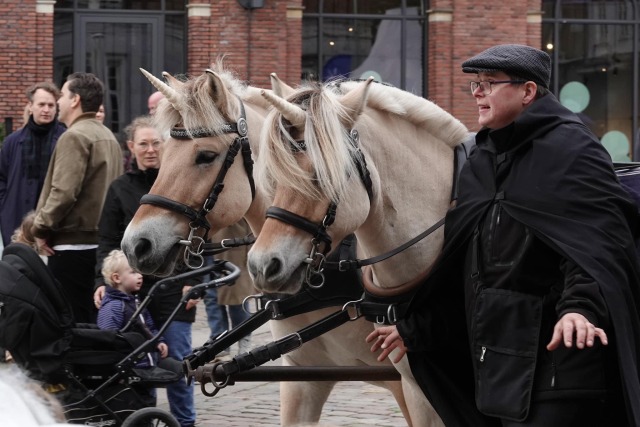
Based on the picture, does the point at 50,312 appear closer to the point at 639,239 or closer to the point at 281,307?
the point at 281,307

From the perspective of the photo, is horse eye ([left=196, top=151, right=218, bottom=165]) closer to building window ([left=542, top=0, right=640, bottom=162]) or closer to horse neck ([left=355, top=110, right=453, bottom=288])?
horse neck ([left=355, top=110, right=453, bottom=288])

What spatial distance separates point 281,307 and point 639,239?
69.6 inches

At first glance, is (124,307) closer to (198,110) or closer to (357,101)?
(198,110)

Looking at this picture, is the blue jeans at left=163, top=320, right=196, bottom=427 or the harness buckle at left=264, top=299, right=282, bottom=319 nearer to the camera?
the harness buckle at left=264, top=299, right=282, bottom=319

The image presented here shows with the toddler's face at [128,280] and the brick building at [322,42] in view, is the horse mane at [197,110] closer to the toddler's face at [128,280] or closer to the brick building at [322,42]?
the toddler's face at [128,280]

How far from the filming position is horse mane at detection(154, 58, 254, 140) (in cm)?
521

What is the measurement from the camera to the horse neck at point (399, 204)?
441 cm

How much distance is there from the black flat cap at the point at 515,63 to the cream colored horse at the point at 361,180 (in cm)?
54

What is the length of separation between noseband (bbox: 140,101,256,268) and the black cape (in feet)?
4.04

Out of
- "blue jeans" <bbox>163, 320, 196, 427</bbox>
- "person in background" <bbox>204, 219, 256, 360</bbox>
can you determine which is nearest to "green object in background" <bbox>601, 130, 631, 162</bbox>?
"person in background" <bbox>204, 219, 256, 360</bbox>

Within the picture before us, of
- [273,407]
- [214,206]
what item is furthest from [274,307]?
[273,407]

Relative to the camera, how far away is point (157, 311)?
6.92 metres

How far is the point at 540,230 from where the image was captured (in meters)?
3.61

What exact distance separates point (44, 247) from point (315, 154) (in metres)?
3.87
